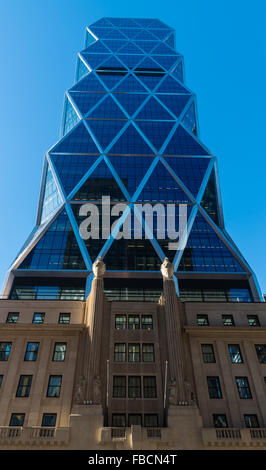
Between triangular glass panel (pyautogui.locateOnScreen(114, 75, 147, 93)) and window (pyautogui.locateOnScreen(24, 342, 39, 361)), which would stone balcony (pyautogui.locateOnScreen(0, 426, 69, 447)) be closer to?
window (pyautogui.locateOnScreen(24, 342, 39, 361))

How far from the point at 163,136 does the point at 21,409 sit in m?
88.2

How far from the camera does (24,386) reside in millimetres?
31203

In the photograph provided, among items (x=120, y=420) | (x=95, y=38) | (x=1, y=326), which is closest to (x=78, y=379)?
(x=120, y=420)

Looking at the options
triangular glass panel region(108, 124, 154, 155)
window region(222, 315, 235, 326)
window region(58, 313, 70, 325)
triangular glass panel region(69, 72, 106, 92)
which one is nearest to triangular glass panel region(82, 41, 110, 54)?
triangular glass panel region(69, 72, 106, 92)

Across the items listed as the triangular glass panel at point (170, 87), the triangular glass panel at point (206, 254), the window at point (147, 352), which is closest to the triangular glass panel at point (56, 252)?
the triangular glass panel at point (206, 254)

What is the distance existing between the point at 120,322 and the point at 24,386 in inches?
449

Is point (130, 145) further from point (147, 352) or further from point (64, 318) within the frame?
point (147, 352)

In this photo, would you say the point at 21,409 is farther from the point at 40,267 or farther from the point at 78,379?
the point at 40,267

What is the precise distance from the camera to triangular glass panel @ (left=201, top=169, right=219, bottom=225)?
87.2 metres

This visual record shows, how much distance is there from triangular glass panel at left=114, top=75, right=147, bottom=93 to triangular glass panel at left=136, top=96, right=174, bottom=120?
10070mm

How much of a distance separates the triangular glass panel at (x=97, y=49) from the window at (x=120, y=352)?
5520 inches

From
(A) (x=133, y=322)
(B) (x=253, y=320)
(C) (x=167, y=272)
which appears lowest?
(A) (x=133, y=322)

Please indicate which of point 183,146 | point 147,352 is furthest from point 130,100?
point 147,352

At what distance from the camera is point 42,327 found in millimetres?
34500
